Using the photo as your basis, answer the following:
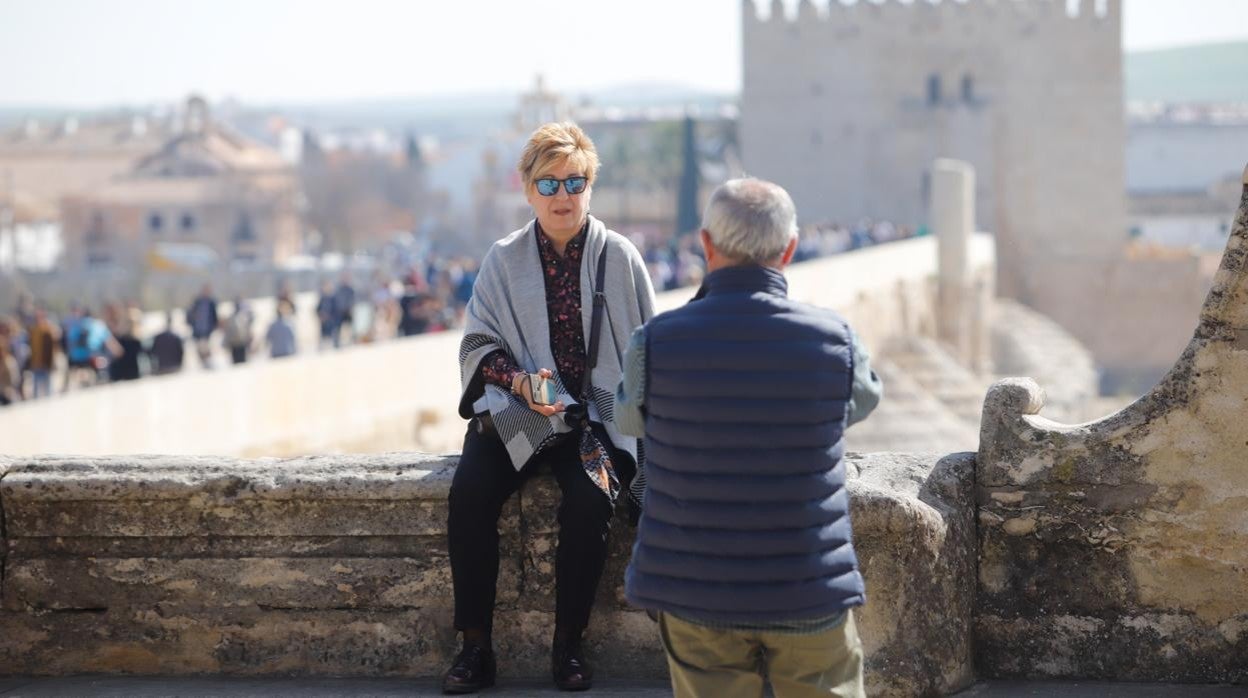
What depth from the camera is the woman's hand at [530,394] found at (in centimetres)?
413

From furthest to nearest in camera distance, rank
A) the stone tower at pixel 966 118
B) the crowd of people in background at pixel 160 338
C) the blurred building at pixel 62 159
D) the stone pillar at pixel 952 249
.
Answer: the blurred building at pixel 62 159, the stone tower at pixel 966 118, the stone pillar at pixel 952 249, the crowd of people in background at pixel 160 338

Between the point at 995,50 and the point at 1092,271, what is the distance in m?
6.39

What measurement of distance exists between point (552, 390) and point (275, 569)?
0.84 metres

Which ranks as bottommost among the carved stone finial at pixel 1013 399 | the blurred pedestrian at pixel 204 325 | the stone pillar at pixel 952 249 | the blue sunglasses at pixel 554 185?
the stone pillar at pixel 952 249

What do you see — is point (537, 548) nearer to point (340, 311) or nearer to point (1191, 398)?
point (1191, 398)

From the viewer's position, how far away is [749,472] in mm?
3207

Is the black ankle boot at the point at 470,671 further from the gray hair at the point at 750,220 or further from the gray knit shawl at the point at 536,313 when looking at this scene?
the gray hair at the point at 750,220

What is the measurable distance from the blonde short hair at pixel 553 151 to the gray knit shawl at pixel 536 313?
0.47 ft

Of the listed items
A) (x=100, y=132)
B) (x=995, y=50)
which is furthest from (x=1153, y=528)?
(x=100, y=132)

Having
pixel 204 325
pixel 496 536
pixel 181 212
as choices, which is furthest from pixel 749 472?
pixel 181 212

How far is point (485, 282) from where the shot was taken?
427cm

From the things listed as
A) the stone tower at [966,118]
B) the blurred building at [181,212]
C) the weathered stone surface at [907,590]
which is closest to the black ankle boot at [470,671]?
the weathered stone surface at [907,590]

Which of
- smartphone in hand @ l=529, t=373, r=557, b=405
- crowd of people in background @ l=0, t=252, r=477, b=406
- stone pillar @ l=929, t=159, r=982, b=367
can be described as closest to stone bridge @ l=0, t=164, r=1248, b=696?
smartphone in hand @ l=529, t=373, r=557, b=405

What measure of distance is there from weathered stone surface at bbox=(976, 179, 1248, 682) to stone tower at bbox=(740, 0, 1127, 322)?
43053 mm
